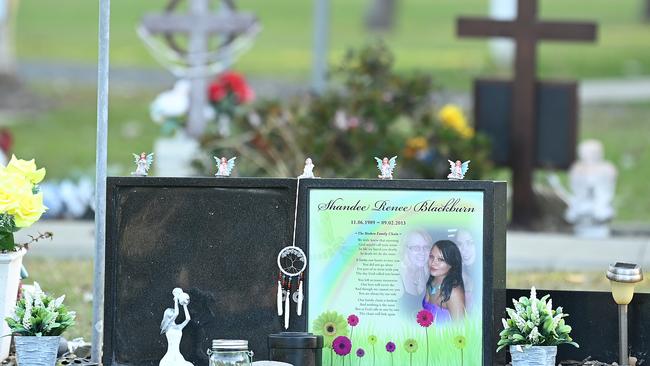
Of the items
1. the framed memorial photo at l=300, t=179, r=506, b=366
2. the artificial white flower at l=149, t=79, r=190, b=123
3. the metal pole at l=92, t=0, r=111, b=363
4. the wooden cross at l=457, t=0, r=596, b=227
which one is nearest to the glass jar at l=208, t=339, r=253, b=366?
the framed memorial photo at l=300, t=179, r=506, b=366

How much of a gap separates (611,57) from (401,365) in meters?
20.7

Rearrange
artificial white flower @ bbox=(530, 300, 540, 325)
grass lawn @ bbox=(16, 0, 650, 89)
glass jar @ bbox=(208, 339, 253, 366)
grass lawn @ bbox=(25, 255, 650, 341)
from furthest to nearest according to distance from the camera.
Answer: grass lawn @ bbox=(16, 0, 650, 89) → grass lawn @ bbox=(25, 255, 650, 341) → artificial white flower @ bbox=(530, 300, 540, 325) → glass jar @ bbox=(208, 339, 253, 366)

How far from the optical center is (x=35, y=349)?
5.84 metres

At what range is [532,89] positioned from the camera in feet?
41.5

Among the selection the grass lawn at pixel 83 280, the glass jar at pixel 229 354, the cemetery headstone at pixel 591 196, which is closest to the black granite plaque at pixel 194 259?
the glass jar at pixel 229 354

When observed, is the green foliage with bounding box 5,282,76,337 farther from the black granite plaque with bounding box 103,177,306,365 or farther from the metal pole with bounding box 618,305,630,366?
the metal pole with bounding box 618,305,630,366

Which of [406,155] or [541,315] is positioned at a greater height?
[406,155]

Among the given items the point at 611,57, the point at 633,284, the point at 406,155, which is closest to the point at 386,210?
the point at 633,284

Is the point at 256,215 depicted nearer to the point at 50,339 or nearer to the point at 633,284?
the point at 50,339

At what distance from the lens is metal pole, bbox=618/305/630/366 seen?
5.97 m

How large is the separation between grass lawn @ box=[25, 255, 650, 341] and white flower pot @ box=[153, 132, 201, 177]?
225cm

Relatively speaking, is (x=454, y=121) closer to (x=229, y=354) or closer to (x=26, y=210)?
(x=26, y=210)

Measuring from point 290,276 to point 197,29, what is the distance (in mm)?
7622

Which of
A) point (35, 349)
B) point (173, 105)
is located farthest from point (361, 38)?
point (35, 349)
